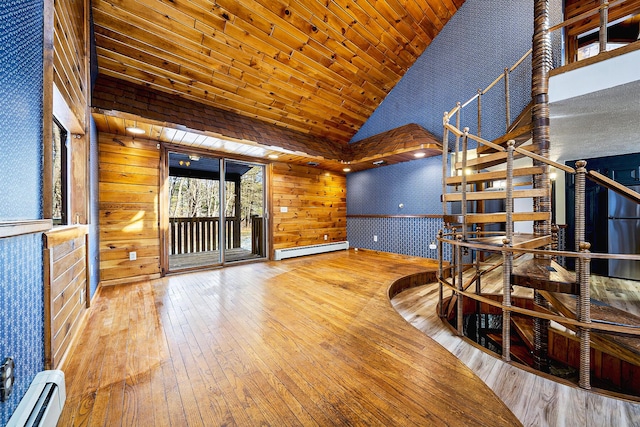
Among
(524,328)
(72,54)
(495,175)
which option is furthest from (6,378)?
(524,328)

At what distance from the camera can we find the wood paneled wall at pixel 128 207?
328 centimetres

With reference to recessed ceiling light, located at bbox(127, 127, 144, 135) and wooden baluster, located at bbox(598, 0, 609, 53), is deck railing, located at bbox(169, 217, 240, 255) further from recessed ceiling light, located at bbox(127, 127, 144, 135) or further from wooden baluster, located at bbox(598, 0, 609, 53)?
wooden baluster, located at bbox(598, 0, 609, 53)

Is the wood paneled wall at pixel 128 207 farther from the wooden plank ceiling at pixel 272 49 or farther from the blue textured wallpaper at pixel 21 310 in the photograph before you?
the blue textured wallpaper at pixel 21 310

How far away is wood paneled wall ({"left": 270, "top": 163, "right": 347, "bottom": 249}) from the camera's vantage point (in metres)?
5.25

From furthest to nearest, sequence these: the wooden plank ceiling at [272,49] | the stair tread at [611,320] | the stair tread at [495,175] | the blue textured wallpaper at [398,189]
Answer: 1. the blue textured wallpaper at [398,189]
2. the wooden plank ceiling at [272,49]
3. the stair tread at [495,175]
4. the stair tread at [611,320]

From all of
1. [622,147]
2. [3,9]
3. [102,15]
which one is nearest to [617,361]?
[622,147]

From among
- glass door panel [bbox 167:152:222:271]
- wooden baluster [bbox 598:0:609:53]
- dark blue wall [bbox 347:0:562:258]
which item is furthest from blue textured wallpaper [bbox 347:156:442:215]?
glass door panel [bbox 167:152:222:271]

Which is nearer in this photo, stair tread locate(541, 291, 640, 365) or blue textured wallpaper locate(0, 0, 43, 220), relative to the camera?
Result: blue textured wallpaper locate(0, 0, 43, 220)

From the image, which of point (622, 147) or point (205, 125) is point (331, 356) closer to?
point (205, 125)

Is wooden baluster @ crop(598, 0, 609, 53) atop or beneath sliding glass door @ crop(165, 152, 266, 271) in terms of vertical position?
atop

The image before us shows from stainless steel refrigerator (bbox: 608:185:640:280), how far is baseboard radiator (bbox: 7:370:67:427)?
6.86 meters

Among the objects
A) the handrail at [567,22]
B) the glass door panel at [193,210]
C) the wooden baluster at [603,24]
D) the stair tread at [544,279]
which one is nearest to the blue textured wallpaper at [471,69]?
the handrail at [567,22]

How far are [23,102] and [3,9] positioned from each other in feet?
1.15

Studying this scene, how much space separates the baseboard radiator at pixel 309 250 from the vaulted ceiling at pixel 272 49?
260 centimetres
